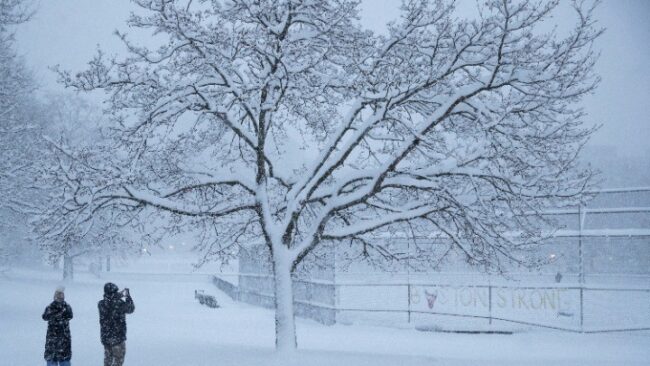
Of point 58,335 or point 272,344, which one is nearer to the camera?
point 58,335

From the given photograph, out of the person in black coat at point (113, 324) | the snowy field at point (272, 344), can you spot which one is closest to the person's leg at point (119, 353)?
the person in black coat at point (113, 324)

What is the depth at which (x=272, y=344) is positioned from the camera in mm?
13508

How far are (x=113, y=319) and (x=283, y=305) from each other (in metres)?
2.77

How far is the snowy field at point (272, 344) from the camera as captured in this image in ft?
32.7

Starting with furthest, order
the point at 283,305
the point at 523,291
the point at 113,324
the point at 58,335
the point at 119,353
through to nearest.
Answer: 1. the point at 523,291
2. the point at 283,305
3. the point at 119,353
4. the point at 113,324
5. the point at 58,335

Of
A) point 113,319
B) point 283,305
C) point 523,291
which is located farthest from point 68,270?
point 283,305

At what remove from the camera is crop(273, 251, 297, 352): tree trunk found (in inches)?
386

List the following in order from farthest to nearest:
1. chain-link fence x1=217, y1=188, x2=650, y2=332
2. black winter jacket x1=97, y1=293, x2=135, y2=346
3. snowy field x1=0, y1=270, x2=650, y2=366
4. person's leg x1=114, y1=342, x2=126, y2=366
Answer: chain-link fence x1=217, y1=188, x2=650, y2=332, snowy field x1=0, y1=270, x2=650, y2=366, person's leg x1=114, y1=342, x2=126, y2=366, black winter jacket x1=97, y1=293, x2=135, y2=346

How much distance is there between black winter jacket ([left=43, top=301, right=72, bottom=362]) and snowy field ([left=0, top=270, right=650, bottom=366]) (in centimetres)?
191

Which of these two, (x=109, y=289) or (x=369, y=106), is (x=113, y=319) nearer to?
(x=109, y=289)

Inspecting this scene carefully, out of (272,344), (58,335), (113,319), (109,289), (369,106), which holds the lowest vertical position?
(272,344)

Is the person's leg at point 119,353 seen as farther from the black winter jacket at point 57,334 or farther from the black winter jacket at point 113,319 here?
the black winter jacket at point 57,334

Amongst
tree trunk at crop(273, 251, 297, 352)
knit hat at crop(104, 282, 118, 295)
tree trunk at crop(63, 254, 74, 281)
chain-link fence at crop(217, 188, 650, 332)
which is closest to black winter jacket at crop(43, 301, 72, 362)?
knit hat at crop(104, 282, 118, 295)

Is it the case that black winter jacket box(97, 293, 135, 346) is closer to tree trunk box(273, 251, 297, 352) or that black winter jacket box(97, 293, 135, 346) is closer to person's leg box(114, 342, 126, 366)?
person's leg box(114, 342, 126, 366)
